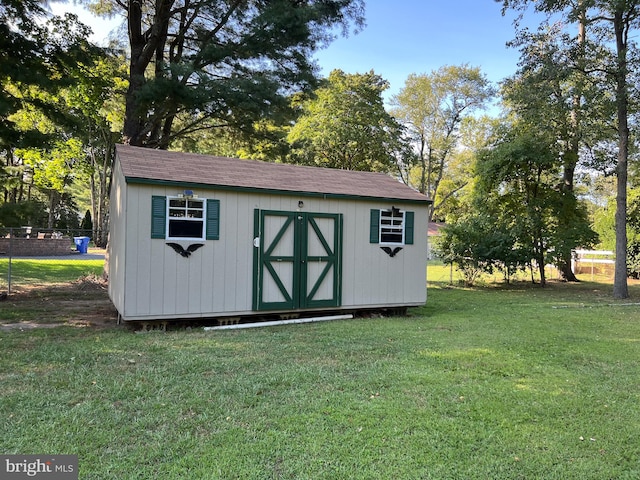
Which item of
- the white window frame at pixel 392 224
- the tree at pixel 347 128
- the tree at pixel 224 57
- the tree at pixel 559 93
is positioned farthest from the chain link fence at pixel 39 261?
the tree at pixel 559 93

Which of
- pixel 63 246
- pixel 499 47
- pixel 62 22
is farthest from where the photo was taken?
pixel 63 246

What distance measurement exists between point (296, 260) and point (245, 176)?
1.61m

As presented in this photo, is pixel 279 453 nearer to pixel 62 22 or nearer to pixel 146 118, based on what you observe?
pixel 146 118

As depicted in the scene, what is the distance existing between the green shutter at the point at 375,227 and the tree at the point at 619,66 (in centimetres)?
698

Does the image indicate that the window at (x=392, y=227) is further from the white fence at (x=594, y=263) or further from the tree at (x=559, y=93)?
the white fence at (x=594, y=263)

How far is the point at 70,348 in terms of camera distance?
4832mm

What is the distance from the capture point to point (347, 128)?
17.4 metres

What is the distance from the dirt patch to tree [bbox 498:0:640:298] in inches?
451

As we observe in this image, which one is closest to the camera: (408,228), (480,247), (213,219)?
(213,219)

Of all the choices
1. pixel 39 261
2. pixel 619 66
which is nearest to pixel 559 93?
pixel 619 66

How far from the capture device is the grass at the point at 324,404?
2.50 meters

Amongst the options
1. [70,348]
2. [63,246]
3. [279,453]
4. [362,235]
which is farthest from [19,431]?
[63,246]

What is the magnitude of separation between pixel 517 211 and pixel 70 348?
1302 cm

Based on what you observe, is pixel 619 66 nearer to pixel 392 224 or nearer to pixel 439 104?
pixel 392 224
